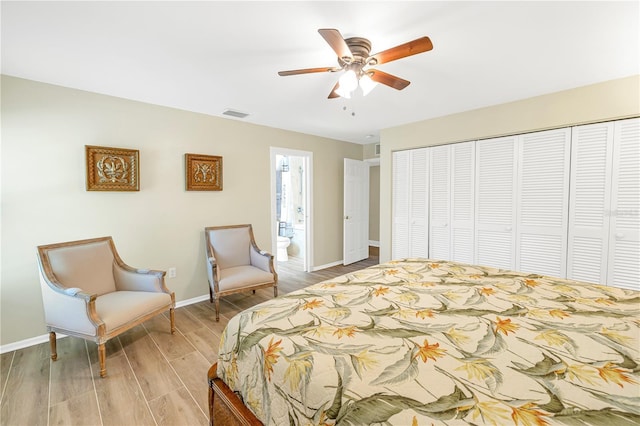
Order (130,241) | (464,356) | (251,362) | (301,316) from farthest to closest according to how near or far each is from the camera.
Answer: (130,241) → (301,316) → (251,362) → (464,356)

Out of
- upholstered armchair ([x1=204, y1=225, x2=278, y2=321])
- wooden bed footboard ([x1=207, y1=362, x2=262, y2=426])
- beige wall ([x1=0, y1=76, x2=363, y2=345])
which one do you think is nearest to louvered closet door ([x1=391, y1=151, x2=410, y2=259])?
beige wall ([x1=0, y1=76, x2=363, y2=345])

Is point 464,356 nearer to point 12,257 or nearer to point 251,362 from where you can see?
point 251,362

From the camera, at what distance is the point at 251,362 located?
1.19m

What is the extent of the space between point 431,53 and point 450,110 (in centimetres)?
163

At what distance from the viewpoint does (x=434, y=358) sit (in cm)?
100

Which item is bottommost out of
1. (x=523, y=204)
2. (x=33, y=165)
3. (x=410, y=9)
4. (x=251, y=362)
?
(x=251, y=362)

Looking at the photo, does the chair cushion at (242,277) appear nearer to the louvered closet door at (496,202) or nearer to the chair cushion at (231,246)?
the chair cushion at (231,246)

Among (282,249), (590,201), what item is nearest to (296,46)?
(590,201)

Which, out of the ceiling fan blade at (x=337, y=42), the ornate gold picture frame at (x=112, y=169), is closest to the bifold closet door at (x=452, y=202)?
the ceiling fan blade at (x=337, y=42)

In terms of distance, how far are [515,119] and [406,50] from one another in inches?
91.6

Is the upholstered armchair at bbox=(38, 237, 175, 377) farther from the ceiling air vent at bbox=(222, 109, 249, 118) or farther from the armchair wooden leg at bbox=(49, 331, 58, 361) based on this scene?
the ceiling air vent at bbox=(222, 109, 249, 118)

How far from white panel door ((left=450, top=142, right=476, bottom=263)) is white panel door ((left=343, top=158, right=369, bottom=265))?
1977 mm

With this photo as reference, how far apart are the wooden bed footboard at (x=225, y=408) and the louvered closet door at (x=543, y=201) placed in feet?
11.2

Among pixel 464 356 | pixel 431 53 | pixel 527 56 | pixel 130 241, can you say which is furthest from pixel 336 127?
pixel 464 356
